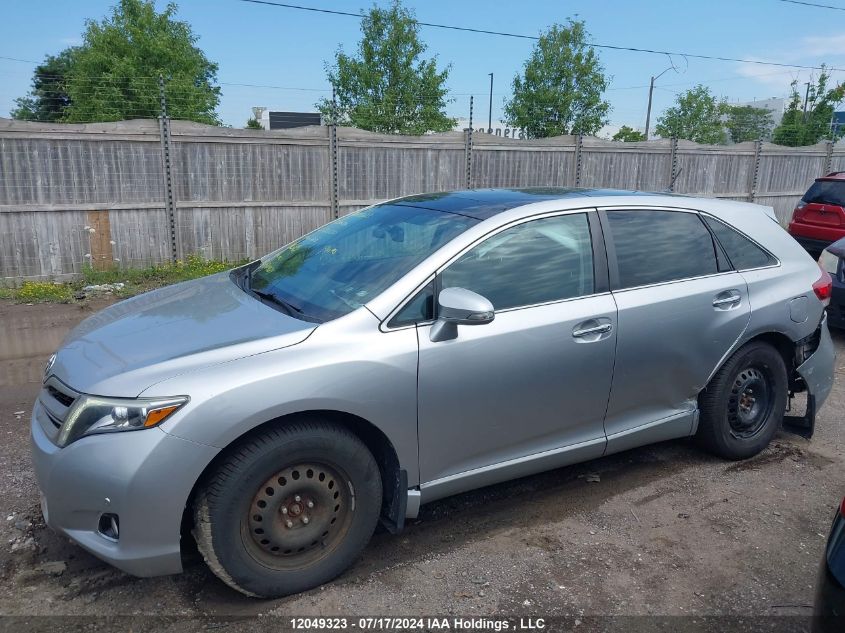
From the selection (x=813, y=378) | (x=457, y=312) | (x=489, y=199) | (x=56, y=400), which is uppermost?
(x=489, y=199)

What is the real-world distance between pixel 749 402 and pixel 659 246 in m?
1.28

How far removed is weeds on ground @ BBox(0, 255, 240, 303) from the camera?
8602 millimetres

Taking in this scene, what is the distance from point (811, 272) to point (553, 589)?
2.95 meters

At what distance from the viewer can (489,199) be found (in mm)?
3846

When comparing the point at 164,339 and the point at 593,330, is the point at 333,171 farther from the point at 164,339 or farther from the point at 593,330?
the point at 164,339

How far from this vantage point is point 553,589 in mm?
3041

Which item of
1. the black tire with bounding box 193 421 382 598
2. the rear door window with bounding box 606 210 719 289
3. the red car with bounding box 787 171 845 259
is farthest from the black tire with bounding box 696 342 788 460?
the red car with bounding box 787 171 845 259

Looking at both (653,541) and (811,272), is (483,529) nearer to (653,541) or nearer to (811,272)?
(653,541)

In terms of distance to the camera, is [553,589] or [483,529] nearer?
[553,589]

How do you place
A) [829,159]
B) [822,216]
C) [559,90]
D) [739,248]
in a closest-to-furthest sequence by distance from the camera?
[739,248], [822,216], [829,159], [559,90]

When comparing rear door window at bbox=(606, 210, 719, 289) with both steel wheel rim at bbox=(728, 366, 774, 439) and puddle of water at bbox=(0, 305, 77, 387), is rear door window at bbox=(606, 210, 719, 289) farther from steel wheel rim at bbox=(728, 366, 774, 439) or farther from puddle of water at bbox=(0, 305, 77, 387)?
puddle of water at bbox=(0, 305, 77, 387)

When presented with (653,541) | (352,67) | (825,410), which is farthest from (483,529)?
(352,67)

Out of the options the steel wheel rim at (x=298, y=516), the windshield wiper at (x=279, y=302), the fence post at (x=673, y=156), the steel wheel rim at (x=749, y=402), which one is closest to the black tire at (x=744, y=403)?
the steel wheel rim at (x=749, y=402)

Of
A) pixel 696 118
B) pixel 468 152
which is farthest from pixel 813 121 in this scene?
pixel 468 152
